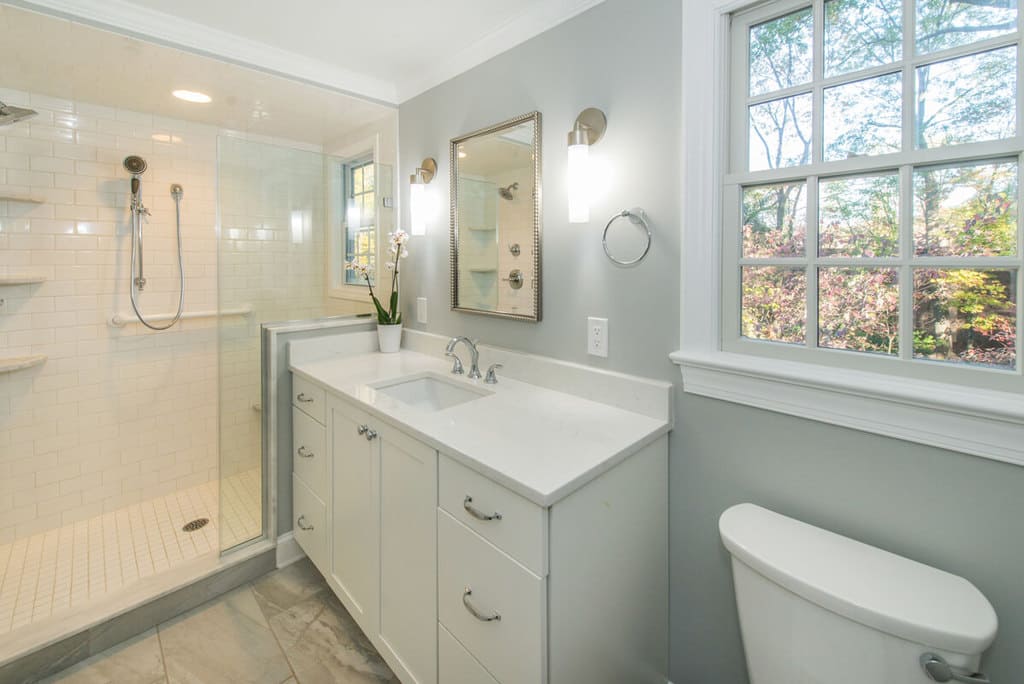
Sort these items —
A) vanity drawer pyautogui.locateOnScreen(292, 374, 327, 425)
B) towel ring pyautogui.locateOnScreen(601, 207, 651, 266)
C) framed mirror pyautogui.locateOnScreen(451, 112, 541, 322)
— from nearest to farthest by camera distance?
towel ring pyautogui.locateOnScreen(601, 207, 651, 266)
framed mirror pyautogui.locateOnScreen(451, 112, 541, 322)
vanity drawer pyautogui.locateOnScreen(292, 374, 327, 425)

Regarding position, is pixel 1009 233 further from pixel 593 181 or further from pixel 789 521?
pixel 593 181

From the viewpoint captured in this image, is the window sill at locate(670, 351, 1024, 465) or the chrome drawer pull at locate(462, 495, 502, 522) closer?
the window sill at locate(670, 351, 1024, 465)

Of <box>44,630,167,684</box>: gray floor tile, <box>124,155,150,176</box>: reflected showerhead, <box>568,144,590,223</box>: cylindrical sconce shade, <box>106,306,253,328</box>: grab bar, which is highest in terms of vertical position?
<box>124,155,150,176</box>: reflected showerhead

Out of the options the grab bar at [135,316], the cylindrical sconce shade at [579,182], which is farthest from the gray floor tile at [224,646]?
the cylindrical sconce shade at [579,182]

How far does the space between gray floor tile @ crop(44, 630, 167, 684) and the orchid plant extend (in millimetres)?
1526

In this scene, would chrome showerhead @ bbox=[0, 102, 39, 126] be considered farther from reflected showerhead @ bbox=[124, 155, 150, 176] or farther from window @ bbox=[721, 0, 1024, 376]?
window @ bbox=[721, 0, 1024, 376]

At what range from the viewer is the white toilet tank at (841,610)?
866mm

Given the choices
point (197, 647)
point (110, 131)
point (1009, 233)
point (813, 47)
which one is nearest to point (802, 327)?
point (1009, 233)

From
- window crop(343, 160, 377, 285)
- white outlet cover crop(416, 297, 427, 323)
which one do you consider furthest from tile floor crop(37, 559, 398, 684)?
window crop(343, 160, 377, 285)

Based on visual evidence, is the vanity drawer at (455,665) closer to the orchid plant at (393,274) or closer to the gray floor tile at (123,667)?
the gray floor tile at (123,667)

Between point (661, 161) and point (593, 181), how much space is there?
23cm

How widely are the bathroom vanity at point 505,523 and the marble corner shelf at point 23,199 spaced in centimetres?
169

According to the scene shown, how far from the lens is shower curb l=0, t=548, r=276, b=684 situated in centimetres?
161

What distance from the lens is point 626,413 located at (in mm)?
1521
